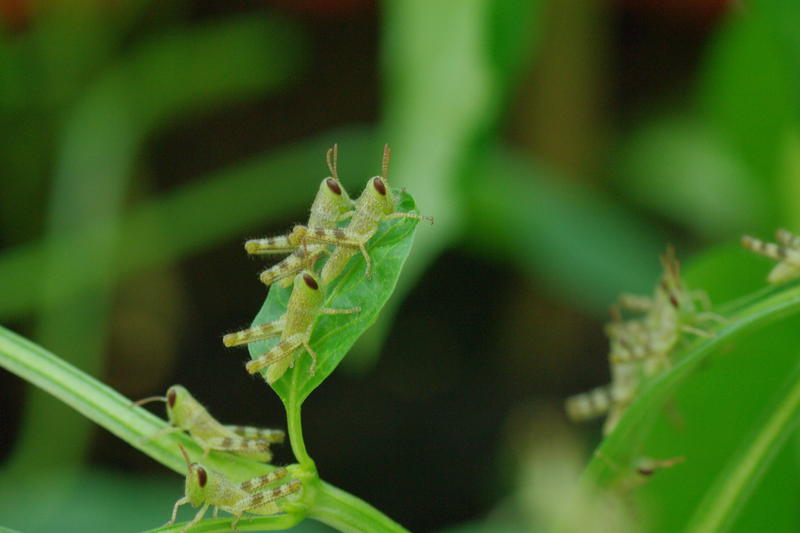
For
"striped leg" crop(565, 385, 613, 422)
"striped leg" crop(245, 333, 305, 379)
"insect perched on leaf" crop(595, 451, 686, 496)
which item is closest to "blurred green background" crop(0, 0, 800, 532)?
"striped leg" crop(565, 385, 613, 422)

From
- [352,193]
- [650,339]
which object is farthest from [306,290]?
[352,193]

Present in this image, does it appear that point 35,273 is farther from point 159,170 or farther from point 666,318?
point 666,318

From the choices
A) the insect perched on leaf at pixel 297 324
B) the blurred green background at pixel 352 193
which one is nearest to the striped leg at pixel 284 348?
the insect perched on leaf at pixel 297 324

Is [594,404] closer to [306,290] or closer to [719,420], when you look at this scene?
[719,420]

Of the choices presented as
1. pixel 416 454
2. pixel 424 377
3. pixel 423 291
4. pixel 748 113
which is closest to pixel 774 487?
pixel 748 113

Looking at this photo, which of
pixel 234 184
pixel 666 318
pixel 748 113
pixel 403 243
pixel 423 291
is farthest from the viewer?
pixel 423 291

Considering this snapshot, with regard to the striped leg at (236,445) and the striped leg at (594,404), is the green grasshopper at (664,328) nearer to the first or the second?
the striped leg at (594,404)
